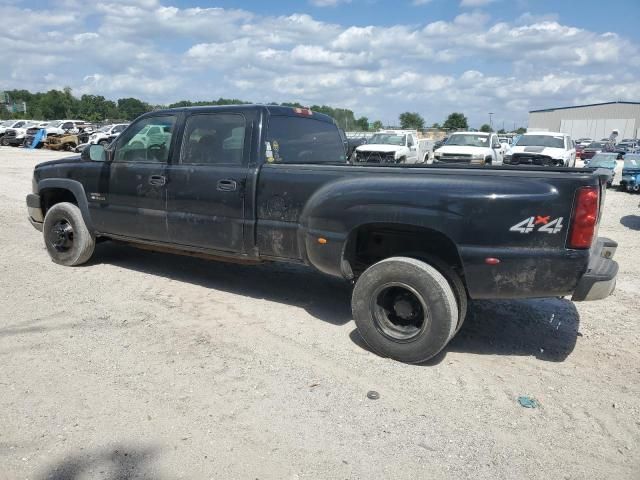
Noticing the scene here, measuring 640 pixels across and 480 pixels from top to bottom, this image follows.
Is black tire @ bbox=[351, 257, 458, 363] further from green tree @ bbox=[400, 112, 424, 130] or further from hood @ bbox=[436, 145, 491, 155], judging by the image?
green tree @ bbox=[400, 112, 424, 130]

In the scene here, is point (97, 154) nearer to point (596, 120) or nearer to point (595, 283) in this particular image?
point (595, 283)

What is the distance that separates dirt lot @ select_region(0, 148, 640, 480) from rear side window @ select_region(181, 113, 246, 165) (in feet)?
4.54

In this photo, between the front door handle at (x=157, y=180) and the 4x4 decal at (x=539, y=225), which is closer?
the 4x4 decal at (x=539, y=225)

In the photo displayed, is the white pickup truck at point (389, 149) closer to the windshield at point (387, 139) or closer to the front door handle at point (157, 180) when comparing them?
the windshield at point (387, 139)

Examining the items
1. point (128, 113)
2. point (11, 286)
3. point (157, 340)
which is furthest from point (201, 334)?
point (128, 113)

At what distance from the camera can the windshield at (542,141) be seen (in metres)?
18.5

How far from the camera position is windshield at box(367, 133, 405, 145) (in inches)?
806

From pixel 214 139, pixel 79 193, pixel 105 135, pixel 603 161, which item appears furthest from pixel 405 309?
pixel 105 135

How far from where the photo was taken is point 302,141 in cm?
516

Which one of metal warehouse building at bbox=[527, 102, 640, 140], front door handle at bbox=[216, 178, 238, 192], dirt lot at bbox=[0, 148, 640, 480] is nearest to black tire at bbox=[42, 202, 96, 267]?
dirt lot at bbox=[0, 148, 640, 480]

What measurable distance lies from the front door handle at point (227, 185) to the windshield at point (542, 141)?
16.6 meters

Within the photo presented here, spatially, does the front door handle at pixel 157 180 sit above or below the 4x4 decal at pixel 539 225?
Answer: above

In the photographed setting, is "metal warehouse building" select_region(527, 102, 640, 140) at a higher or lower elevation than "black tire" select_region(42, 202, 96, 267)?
higher

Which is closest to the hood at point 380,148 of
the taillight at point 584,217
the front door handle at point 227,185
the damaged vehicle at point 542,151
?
the damaged vehicle at point 542,151
